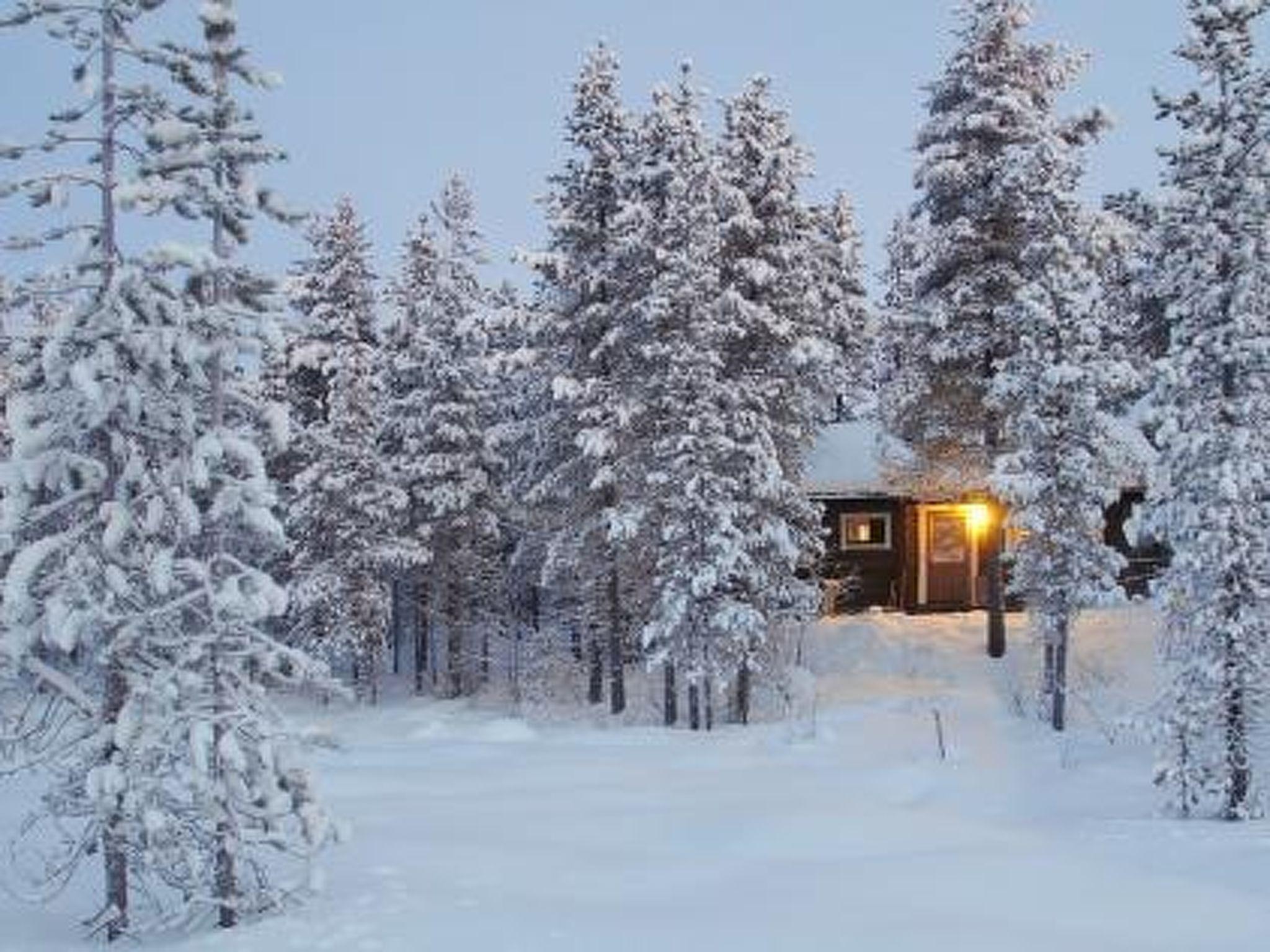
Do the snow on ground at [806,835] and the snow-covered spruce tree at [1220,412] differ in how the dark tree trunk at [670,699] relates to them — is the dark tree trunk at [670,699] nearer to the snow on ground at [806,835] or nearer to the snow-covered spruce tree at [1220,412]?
the snow on ground at [806,835]

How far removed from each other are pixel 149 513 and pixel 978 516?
1094 inches

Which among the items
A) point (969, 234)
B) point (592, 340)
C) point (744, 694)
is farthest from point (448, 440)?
point (969, 234)

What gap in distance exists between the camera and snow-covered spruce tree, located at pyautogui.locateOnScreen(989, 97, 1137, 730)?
90.6 ft

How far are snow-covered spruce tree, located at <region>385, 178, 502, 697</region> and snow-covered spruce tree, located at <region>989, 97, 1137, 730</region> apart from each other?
1411 cm

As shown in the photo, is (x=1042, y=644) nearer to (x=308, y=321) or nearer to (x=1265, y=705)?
(x=1265, y=705)

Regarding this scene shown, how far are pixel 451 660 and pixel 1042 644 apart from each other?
1640 centimetres

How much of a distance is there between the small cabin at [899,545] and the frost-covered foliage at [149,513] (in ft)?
84.1

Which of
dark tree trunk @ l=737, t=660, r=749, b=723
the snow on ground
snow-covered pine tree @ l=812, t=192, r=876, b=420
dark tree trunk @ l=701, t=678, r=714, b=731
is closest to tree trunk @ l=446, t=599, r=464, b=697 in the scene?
the snow on ground

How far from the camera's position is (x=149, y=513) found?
14852 millimetres

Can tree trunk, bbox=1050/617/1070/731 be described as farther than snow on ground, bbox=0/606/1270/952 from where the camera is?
Yes

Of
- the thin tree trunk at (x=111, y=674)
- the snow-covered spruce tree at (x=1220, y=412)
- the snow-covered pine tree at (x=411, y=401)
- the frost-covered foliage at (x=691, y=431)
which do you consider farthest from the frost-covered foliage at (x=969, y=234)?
the thin tree trunk at (x=111, y=674)

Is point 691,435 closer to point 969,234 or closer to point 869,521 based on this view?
point 969,234

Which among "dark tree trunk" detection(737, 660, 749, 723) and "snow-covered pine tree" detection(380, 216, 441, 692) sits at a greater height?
A: "snow-covered pine tree" detection(380, 216, 441, 692)

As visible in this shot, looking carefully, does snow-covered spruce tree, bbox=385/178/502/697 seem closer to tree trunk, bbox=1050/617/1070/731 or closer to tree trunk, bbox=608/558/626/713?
tree trunk, bbox=608/558/626/713
